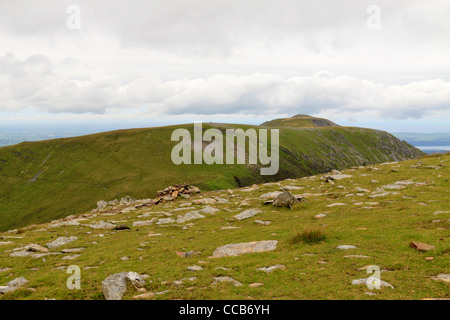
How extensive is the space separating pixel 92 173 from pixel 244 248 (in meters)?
165

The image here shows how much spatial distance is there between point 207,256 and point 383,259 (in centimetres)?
811

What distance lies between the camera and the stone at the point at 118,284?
362 inches

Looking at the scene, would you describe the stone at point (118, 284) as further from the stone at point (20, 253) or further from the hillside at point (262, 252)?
the stone at point (20, 253)

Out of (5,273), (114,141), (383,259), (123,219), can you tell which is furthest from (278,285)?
(114,141)

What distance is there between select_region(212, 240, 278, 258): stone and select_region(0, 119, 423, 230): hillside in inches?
4357

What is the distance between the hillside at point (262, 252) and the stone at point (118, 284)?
0.18 feet

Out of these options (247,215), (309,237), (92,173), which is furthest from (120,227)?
(92,173)

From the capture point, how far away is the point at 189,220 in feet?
79.4

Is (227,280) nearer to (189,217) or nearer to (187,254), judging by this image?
(187,254)

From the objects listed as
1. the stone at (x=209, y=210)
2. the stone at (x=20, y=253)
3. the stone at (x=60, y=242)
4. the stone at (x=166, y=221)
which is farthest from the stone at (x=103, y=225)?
the stone at (x=209, y=210)

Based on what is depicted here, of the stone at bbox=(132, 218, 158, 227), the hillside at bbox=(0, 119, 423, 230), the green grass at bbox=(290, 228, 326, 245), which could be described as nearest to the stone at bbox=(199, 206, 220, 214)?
the stone at bbox=(132, 218, 158, 227)

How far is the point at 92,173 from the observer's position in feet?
517
